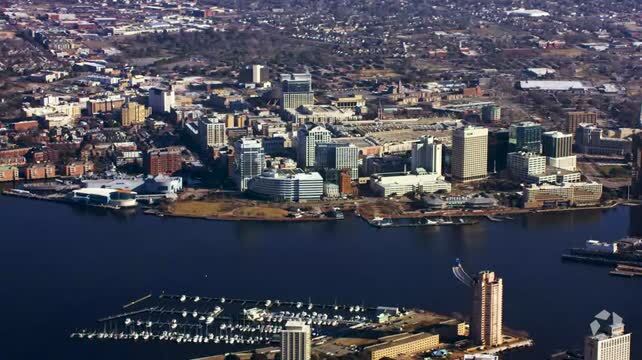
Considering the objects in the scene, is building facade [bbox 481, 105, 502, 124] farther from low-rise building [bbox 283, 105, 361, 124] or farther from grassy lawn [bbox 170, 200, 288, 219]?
grassy lawn [bbox 170, 200, 288, 219]

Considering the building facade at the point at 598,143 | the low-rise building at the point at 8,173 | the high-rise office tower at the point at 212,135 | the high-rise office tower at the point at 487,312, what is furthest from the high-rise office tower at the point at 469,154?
the high-rise office tower at the point at 487,312

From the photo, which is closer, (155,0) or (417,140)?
(417,140)

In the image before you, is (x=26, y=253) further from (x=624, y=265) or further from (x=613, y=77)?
(x=613, y=77)

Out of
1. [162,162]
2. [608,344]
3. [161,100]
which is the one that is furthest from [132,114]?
[608,344]

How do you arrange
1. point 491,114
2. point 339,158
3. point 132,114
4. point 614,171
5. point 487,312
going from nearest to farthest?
point 487,312
point 339,158
point 614,171
point 491,114
point 132,114

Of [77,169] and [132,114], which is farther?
[132,114]

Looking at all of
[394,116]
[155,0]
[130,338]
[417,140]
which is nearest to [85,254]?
[130,338]

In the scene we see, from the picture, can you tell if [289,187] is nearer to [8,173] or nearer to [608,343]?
[8,173]

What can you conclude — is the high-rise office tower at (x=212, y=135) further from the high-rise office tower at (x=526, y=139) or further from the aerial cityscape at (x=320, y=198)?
the high-rise office tower at (x=526, y=139)
